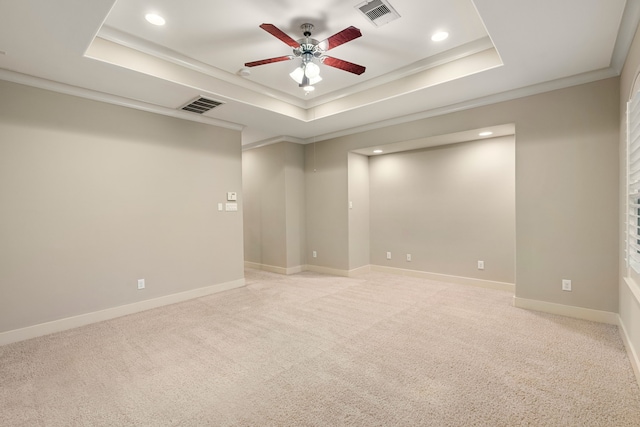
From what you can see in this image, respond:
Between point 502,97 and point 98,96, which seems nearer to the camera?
point 98,96

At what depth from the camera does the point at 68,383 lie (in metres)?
2.32

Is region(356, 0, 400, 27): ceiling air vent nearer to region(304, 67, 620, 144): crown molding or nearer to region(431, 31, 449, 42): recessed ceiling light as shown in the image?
region(431, 31, 449, 42): recessed ceiling light

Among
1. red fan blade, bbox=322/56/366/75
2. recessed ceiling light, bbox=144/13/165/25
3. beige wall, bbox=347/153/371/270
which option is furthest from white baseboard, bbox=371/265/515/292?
recessed ceiling light, bbox=144/13/165/25

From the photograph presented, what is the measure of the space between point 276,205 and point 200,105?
2504 mm

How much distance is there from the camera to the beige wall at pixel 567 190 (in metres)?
3.21

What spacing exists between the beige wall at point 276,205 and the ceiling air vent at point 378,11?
348 cm

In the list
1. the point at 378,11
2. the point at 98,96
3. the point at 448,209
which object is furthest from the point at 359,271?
the point at 98,96

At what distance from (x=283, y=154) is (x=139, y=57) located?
121 inches

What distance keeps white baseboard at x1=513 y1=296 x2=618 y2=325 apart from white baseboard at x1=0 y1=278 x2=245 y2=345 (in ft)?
13.8

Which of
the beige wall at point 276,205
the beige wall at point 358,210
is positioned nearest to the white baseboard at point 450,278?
the beige wall at point 358,210

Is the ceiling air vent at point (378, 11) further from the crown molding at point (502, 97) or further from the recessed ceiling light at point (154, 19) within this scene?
the crown molding at point (502, 97)

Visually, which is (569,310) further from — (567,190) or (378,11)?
(378,11)

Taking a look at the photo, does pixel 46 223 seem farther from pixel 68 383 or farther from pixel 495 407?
pixel 495 407

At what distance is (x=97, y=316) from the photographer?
141 inches
